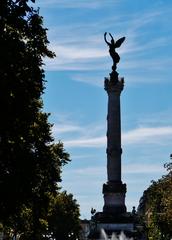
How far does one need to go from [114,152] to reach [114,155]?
13.2 inches

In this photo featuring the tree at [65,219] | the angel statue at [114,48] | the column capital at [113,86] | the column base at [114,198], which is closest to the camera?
the column base at [114,198]

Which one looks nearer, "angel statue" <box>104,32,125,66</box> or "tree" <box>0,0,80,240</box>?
"tree" <box>0,0,80,240</box>

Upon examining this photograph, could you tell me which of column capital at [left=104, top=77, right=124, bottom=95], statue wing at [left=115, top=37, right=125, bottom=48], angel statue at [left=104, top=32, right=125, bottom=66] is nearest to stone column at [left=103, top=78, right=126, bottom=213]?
column capital at [left=104, top=77, right=124, bottom=95]

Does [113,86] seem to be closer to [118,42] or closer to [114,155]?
[118,42]

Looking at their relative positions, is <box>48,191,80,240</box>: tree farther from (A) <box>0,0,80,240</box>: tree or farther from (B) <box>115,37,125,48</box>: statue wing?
(A) <box>0,0,80,240</box>: tree

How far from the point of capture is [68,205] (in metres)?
131

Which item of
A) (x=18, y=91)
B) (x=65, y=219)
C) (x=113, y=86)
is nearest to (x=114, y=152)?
(x=113, y=86)

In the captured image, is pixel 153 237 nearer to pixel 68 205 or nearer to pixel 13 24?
pixel 68 205

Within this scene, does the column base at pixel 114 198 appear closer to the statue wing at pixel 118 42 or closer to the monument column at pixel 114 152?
the monument column at pixel 114 152

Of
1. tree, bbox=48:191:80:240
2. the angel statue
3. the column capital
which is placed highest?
the angel statue

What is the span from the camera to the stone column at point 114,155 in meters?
75.7

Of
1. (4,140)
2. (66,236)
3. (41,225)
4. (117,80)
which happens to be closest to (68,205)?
(66,236)

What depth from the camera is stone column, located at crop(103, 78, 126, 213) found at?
75.7m

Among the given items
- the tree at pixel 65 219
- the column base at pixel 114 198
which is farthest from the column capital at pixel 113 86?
the tree at pixel 65 219
